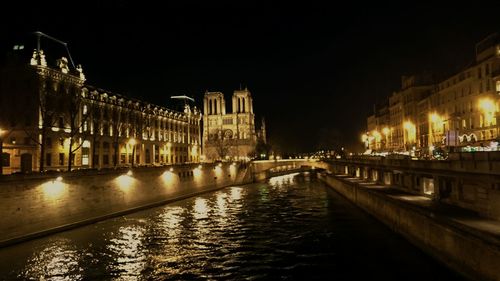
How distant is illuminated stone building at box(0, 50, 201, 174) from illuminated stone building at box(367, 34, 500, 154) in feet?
148

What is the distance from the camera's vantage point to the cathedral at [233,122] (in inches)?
6703

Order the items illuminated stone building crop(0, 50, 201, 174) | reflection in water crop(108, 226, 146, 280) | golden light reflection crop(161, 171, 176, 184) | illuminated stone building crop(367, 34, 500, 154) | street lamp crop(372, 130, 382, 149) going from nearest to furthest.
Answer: reflection in water crop(108, 226, 146, 280) → illuminated stone building crop(0, 50, 201, 174) → golden light reflection crop(161, 171, 176, 184) → illuminated stone building crop(367, 34, 500, 154) → street lamp crop(372, 130, 382, 149)

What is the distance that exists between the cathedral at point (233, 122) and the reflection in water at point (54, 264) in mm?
139713

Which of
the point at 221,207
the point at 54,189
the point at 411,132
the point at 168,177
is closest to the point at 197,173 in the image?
the point at 168,177

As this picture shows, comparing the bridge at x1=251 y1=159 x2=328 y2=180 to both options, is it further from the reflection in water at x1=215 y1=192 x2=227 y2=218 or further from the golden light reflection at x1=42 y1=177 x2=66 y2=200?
the golden light reflection at x1=42 y1=177 x2=66 y2=200

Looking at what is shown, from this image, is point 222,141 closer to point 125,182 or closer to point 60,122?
point 60,122

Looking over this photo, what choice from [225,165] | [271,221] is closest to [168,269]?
[271,221]

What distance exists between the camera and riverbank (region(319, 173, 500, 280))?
17406 mm

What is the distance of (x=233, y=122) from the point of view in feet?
573

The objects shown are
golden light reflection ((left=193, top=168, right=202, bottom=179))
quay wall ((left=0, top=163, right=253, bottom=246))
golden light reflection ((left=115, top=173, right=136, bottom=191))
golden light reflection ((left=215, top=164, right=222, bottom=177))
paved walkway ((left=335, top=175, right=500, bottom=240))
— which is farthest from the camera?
golden light reflection ((left=215, top=164, right=222, bottom=177))

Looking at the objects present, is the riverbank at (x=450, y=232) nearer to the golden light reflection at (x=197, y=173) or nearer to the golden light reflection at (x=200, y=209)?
the golden light reflection at (x=200, y=209)

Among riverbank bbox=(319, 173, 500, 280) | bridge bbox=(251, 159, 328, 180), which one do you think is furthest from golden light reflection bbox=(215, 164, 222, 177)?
riverbank bbox=(319, 173, 500, 280)

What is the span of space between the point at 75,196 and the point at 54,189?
107 inches

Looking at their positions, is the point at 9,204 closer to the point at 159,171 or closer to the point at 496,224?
the point at 159,171
